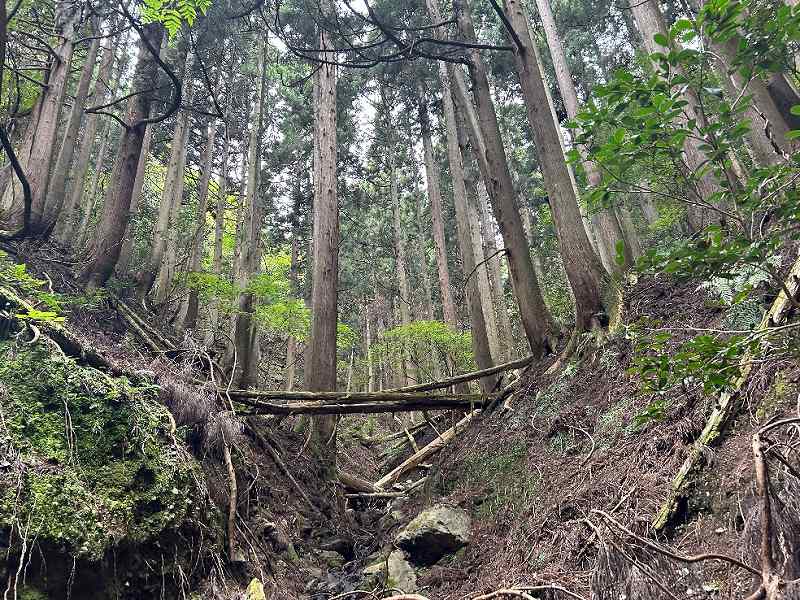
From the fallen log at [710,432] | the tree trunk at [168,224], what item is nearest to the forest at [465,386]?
the fallen log at [710,432]

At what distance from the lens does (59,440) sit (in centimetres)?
313

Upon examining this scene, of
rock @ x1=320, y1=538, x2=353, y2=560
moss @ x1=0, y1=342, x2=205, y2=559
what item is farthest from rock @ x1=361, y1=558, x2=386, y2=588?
moss @ x1=0, y1=342, x2=205, y2=559

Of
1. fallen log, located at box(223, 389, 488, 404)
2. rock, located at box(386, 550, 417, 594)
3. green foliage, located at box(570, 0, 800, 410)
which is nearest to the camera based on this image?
green foliage, located at box(570, 0, 800, 410)

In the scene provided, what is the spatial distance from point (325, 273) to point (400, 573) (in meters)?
5.23

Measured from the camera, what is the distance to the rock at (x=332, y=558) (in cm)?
498

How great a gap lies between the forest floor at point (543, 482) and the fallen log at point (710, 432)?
45mm

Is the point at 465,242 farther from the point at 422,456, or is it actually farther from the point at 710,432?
the point at 710,432

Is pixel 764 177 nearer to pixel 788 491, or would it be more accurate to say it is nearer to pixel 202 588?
pixel 788 491

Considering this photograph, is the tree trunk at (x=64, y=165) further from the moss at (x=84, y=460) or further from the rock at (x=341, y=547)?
the rock at (x=341, y=547)

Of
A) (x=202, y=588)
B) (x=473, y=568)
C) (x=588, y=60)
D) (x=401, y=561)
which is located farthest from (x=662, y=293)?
(x=588, y=60)

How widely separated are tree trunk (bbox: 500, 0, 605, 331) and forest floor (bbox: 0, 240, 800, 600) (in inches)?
22.1

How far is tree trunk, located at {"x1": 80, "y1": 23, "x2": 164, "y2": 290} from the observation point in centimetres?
739

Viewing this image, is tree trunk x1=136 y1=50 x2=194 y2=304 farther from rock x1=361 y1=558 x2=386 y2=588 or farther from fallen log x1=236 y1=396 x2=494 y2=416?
rock x1=361 y1=558 x2=386 y2=588

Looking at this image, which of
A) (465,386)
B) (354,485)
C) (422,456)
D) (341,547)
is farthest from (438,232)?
(341,547)
